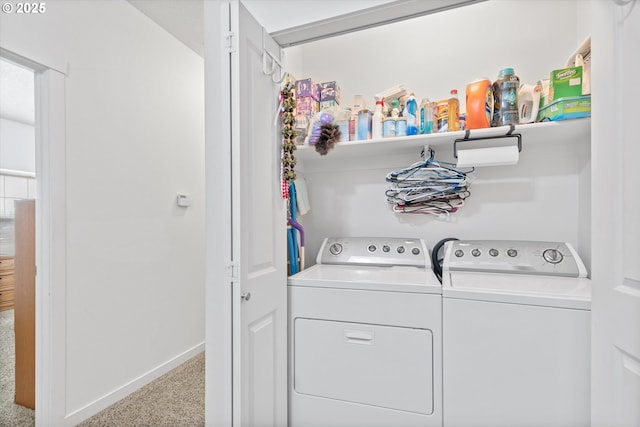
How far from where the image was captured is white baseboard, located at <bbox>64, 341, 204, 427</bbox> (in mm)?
1748

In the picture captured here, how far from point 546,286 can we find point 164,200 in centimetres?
249

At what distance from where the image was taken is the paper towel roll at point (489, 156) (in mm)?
1540

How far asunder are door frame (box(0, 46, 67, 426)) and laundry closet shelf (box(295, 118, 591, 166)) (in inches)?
53.3

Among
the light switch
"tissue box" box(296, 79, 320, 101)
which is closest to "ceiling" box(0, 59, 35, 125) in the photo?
the light switch

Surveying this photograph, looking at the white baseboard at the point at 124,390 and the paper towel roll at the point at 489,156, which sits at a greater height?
the paper towel roll at the point at 489,156

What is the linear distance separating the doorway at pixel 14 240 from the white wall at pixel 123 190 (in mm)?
303

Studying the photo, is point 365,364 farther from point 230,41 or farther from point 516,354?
point 230,41

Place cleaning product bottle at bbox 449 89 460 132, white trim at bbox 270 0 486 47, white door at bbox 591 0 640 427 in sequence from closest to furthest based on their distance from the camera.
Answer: white door at bbox 591 0 640 427 < white trim at bbox 270 0 486 47 < cleaning product bottle at bbox 449 89 460 132

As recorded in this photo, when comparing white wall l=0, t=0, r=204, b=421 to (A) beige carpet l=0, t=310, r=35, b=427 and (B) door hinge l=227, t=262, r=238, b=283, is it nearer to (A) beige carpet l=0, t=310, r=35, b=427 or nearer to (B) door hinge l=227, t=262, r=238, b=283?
(A) beige carpet l=0, t=310, r=35, b=427

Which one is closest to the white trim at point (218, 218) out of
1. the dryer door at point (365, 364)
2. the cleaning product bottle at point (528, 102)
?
the dryer door at point (365, 364)

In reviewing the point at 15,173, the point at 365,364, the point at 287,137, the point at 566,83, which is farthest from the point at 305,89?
the point at 15,173

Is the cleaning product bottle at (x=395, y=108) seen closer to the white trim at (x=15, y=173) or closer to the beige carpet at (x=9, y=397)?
the beige carpet at (x=9, y=397)

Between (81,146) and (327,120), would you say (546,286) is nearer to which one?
(327,120)

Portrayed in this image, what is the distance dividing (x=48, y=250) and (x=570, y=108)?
8.85ft
